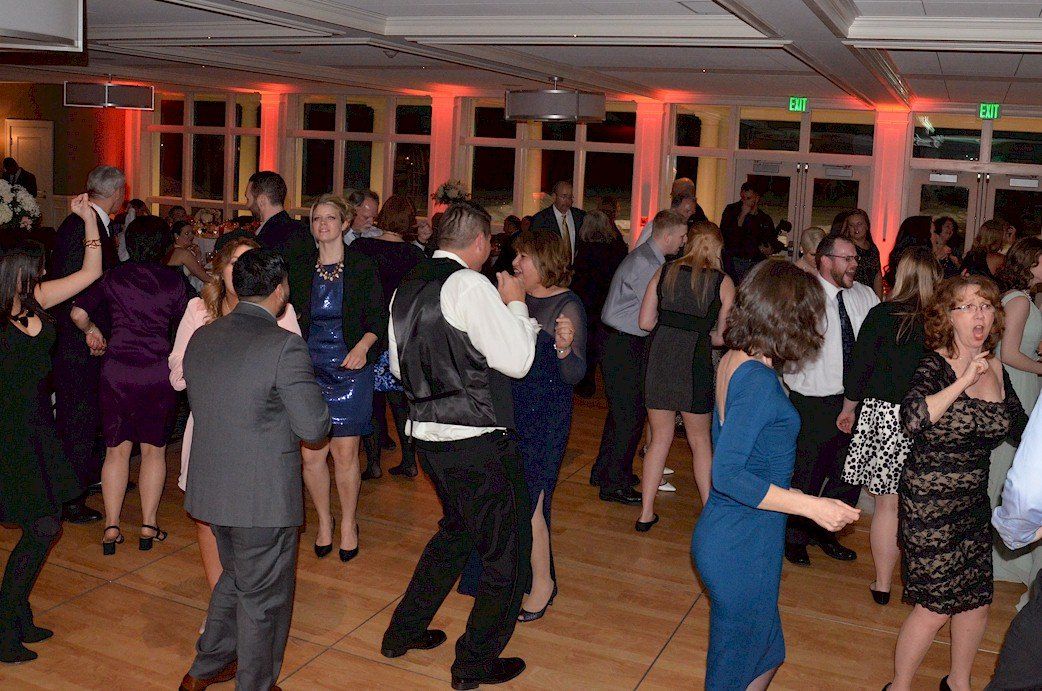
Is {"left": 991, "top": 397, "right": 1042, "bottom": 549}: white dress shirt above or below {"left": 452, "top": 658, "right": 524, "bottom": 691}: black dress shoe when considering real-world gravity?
above

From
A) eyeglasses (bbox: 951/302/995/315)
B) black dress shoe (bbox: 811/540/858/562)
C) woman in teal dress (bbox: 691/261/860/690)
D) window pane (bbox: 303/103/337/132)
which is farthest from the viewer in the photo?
window pane (bbox: 303/103/337/132)

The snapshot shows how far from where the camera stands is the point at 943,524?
11.2ft

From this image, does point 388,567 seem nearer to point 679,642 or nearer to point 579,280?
point 679,642

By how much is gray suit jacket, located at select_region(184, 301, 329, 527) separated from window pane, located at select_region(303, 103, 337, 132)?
1289 centimetres

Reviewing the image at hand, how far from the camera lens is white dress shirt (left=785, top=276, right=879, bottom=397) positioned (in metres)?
4.84

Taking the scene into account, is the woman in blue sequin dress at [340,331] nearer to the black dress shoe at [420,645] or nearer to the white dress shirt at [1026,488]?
the black dress shoe at [420,645]

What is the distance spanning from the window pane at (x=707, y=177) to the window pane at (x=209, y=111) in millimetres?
7776

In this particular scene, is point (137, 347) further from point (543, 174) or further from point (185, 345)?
point (543, 174)

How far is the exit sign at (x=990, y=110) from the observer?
36.3ft

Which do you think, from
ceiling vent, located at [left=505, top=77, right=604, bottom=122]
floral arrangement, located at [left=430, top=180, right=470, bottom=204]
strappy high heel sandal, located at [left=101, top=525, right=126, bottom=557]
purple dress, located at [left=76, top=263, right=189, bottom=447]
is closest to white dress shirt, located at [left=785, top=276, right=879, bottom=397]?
floral arrangement, located at [left=430, top=180, right=470, bottom=204]

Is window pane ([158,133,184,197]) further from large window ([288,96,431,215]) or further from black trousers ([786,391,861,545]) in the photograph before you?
black trousers ([786,391,861,545])

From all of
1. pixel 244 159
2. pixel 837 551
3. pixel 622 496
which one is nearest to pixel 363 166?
pixel 244 159

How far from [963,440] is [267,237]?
341 centimetres

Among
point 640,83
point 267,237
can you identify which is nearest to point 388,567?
point 267,237
